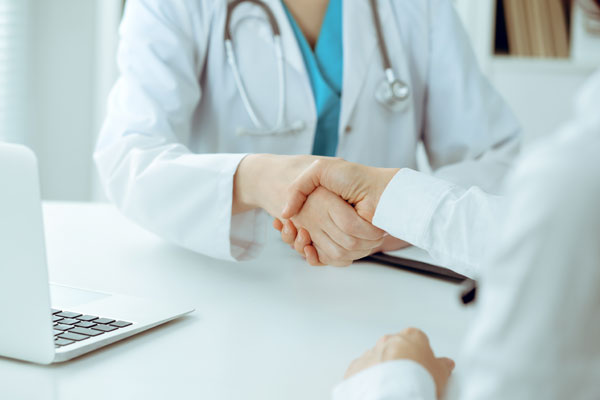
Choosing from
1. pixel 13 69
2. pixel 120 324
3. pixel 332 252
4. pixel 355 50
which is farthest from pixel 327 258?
pixel 13 69

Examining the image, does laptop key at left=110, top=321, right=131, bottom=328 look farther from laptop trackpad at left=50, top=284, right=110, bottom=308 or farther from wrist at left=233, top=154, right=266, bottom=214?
wrist at left=233, top=154, right=266, bottom=214

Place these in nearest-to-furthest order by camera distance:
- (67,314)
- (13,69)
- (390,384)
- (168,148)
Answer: (390,384) < (67,314) < (168,148) < (13,69)

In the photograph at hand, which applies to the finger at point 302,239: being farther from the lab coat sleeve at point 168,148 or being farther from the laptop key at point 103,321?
the laptop key at point 103,321

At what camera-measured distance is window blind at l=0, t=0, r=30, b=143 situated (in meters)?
2.01

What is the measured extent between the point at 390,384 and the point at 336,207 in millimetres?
407

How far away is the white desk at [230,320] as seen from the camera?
570 mm

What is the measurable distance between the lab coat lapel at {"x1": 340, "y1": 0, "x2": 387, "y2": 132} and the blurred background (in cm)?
102

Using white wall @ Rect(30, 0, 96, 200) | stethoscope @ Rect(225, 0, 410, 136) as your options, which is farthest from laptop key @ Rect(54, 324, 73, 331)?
white wall @ Rect(30, 0, 96, 200)

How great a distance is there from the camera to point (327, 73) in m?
1.29

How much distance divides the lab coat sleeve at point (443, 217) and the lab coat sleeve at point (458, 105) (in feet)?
1.94

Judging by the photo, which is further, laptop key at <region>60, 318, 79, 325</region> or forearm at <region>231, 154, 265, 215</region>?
forearm at <region>231, 154, 265, 215</region>

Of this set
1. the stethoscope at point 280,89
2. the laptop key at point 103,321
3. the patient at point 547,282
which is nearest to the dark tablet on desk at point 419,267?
the stethoscope at point 280,89

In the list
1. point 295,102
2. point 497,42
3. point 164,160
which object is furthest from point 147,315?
point 497,42

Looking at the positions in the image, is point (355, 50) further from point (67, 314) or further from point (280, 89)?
point (67, 314)
